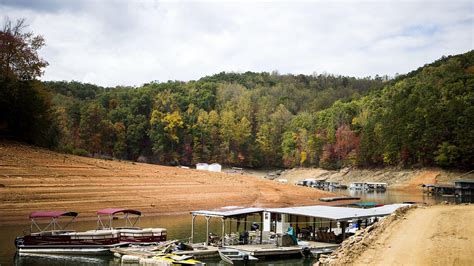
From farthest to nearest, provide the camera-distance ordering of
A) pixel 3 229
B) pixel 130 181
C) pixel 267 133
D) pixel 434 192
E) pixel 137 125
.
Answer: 1. pixel 267 133
2. pixel 137 125
3. pixel 434 192
4. pixel 130 181
5. pixel 3 229

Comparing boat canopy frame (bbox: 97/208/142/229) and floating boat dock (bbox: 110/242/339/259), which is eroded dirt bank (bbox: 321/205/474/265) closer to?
floating boat dock (bbox: 110/242/339/259)

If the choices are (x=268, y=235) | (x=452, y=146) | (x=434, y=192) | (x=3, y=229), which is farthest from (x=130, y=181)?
(x=452, y=146)

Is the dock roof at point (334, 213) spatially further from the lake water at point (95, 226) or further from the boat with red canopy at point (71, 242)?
the boat with red canopy at point (71, 242)

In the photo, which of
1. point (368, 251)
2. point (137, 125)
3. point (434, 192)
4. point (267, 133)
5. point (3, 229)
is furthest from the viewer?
point (267, 133)

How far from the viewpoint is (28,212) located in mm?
58688

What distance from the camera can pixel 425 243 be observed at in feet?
92.0

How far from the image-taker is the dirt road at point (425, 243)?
987 inches

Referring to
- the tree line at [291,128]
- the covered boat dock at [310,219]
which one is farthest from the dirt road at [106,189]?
the tree line at [291,128]

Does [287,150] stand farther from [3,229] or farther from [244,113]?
[3,229]

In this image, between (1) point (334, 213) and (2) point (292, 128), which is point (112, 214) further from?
(2) point (292, 128)

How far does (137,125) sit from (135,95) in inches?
702

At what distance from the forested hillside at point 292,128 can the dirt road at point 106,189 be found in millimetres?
53147

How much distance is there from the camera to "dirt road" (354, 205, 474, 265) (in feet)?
82.2

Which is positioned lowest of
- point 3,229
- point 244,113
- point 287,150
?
point 3,229
